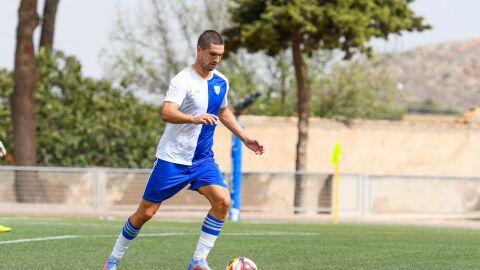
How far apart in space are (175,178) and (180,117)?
76 centimetres

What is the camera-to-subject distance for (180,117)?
963 centimetres

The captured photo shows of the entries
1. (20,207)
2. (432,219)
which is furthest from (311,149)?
(20,207)

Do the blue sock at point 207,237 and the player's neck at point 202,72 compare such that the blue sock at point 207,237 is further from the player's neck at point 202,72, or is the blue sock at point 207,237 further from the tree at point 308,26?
the tree at point 308,26

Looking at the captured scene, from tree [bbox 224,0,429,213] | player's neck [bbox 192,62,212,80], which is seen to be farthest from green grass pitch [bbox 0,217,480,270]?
tree [bbox 224,0,429,213]

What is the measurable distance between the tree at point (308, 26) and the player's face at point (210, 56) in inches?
970

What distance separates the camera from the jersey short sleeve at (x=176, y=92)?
9.84 m

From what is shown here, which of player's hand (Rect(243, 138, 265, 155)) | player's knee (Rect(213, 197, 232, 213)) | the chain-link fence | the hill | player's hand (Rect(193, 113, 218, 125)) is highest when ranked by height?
the hill

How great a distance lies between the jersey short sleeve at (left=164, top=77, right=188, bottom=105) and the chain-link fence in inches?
815

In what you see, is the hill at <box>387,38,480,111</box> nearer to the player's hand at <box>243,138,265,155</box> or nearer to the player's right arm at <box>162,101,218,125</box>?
the player's hand at <box>243,138,265,155</box>

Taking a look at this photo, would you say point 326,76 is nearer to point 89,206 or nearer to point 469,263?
point 89,206

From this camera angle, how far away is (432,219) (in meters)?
31.9

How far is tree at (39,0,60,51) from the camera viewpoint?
1615 inches

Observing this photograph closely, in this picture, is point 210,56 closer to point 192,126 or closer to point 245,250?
point 192,126

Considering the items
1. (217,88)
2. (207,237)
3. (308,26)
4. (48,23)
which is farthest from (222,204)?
(48,23)
